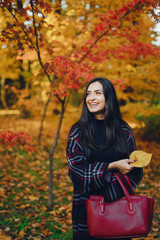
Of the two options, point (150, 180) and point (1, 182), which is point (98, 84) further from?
point (150, 180)

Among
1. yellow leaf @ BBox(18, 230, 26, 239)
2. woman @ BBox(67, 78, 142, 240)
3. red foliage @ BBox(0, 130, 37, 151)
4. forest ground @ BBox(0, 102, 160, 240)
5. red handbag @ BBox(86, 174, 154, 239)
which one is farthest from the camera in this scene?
forest ground @ BBox(0, 102, 160, 240)

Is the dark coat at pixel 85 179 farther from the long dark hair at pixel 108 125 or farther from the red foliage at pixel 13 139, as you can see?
the red foliage at pixel 13 139

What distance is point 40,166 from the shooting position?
6293mm

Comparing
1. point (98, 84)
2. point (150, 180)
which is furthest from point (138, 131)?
point (98, 84)

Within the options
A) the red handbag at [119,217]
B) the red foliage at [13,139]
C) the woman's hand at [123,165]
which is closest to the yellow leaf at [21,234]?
the red foliage at [13,139]

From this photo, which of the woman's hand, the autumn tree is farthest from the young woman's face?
the autumn tree

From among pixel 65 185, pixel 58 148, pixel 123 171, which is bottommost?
pixel 65 185

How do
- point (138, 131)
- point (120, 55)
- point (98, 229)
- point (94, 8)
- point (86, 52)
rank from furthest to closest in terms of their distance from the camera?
point (138, 131) → point (120, 55) → point (94, 8) → point (86, 52) → point (98, 229)

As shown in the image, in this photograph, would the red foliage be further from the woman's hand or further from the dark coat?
the woman's hand

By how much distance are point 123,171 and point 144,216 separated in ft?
1.19

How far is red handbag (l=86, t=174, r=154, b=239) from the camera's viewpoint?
1.50 m

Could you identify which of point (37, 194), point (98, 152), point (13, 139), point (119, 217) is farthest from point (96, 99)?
point (37, 194)

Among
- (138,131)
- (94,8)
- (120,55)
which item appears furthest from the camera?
(138,131)

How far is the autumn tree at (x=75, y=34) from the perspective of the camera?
296 centimetres
